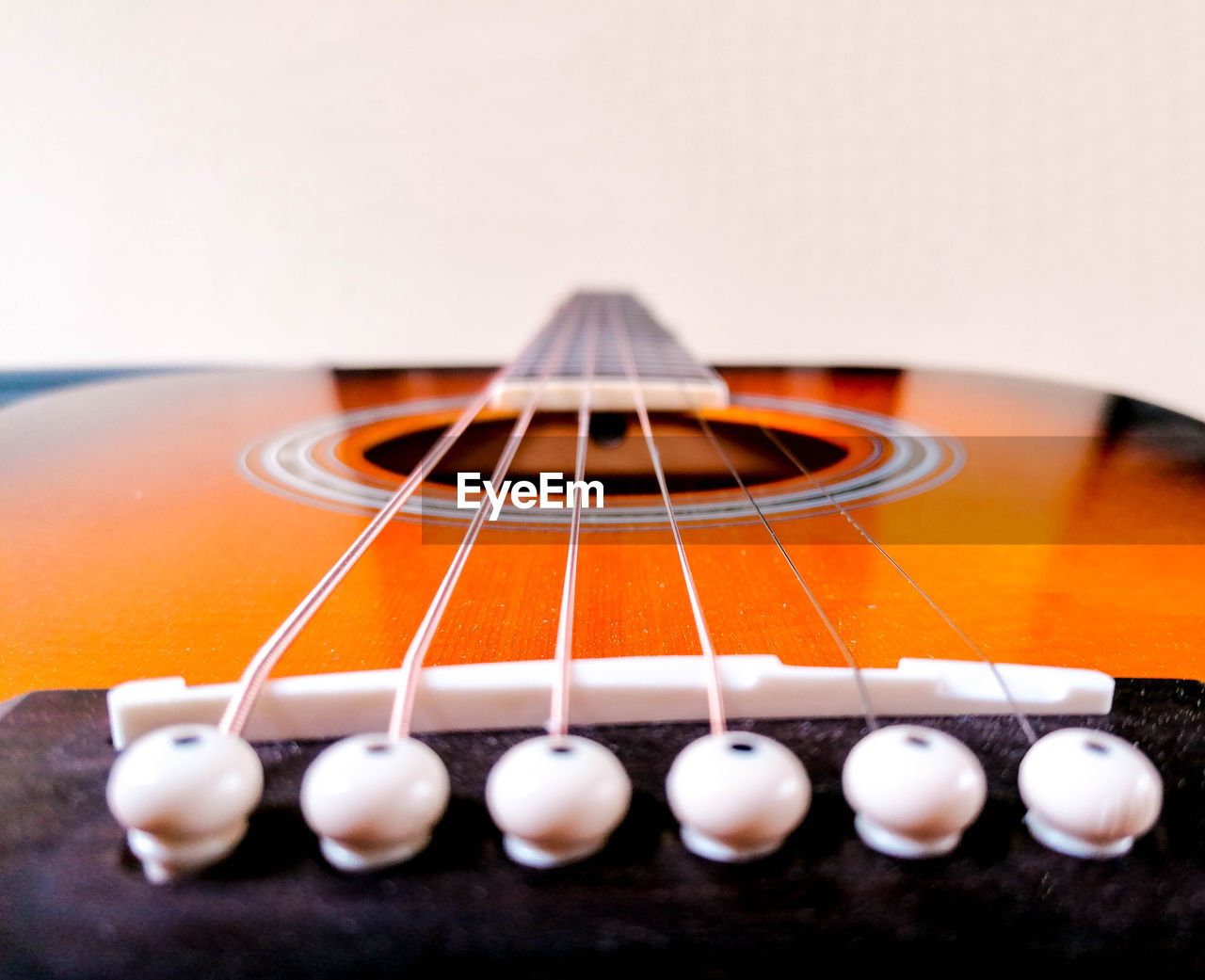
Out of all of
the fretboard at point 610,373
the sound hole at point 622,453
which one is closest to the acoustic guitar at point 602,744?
the sound hole at point 622,453

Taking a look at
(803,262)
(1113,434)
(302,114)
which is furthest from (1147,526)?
(302,114)

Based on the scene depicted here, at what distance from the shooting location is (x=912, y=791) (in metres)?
0.21

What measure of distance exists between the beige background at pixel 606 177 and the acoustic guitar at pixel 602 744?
6.55ft

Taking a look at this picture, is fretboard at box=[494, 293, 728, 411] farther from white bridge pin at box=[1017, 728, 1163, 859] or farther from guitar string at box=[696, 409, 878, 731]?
white bridge pin at box=[1017, 728, 1163, 859]

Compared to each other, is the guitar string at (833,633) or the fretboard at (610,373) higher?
the fretboard at (610,373)

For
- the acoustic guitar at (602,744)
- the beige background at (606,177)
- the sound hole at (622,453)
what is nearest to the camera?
the acoustic guitar at (602,744)

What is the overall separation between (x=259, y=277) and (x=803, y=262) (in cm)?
164

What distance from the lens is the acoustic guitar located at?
0.66ft

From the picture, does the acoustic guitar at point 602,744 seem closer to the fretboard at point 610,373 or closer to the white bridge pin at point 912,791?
the white bridge pin at point 912,791

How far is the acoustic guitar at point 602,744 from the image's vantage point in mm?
202

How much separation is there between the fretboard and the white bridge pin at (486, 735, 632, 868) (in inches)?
27.4
